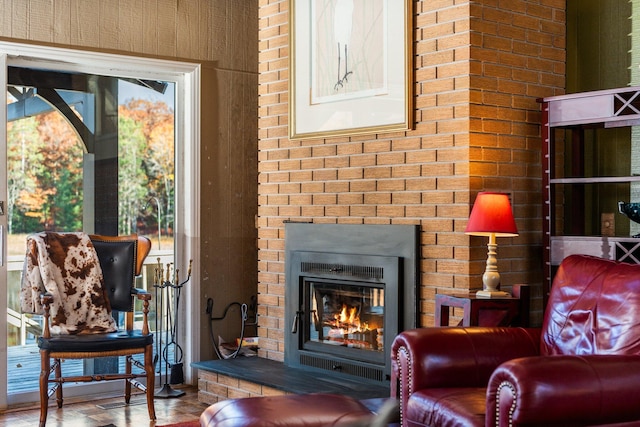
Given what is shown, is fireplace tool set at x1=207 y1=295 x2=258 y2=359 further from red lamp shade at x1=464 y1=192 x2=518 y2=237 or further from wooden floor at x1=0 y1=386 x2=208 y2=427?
red lamp shade at x1=464 y1=192 x2=518 y2=237

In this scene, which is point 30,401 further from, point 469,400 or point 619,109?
point 619,109

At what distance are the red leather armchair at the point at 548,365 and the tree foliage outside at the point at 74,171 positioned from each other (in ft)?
8.75

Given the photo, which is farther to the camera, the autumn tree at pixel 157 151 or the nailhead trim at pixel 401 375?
the autumn tree at pixel 157 151

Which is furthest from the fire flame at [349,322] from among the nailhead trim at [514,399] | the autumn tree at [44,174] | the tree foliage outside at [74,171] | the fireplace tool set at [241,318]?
the nailhead trim at [514,399]

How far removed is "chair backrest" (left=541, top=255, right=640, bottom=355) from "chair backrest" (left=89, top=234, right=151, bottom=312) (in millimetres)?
2441

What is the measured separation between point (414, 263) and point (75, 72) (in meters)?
2.46

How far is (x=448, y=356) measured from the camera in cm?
342

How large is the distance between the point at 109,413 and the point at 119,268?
80cm

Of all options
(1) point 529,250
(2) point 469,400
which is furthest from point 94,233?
(2) point 469,400

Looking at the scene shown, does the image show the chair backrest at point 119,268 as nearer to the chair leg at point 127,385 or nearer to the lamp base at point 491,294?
the chair leg at point 127,385

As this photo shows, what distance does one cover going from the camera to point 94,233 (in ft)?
18.2

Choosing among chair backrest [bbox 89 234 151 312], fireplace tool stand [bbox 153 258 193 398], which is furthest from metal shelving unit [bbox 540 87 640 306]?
fireplace tool stand [bbox 153 258 193 398]

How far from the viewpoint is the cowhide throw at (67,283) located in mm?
4785

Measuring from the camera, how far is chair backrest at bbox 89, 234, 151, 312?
16.6ft
